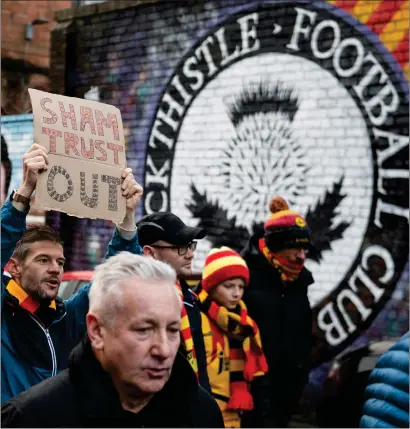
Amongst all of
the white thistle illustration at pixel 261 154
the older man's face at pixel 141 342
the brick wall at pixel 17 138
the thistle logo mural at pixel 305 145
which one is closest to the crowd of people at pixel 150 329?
the older man's face at pixel 141 342

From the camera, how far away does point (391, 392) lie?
105 inches

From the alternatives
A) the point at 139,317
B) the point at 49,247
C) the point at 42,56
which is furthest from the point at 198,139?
the point at 139,317

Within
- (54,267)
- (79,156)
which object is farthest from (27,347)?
(79,156)

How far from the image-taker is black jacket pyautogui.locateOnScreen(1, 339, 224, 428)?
2230mm

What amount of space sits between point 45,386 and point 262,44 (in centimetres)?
720

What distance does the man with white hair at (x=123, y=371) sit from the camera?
2238 millimetres

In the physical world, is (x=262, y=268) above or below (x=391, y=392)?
below

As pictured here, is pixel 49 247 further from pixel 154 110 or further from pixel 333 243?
pixel 154 110

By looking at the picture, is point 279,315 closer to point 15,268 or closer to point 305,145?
point 15,268

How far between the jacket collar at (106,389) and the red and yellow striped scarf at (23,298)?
1.21m

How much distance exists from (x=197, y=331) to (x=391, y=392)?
1.95m

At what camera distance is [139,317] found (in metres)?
2.29

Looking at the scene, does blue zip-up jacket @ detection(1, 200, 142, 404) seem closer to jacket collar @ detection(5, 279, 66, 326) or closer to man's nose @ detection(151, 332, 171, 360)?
jacket collar @ detection(5, 279, 66, 326)

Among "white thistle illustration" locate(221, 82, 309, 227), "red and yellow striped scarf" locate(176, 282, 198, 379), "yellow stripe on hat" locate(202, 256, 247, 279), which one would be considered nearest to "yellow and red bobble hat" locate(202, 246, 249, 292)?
"yellow stripe on hat" locate(202, 256, 247, 279)
